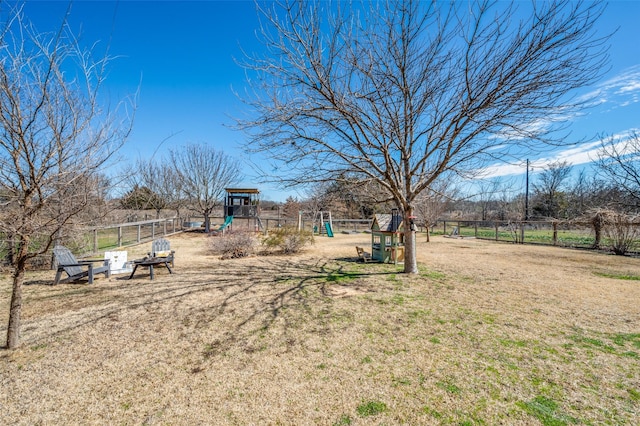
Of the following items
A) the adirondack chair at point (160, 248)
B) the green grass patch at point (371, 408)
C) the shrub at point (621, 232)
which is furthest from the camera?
the shrub at point (621, 232)

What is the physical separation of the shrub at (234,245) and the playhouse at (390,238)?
4.62 meters

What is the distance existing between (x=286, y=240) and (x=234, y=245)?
6.68 ft

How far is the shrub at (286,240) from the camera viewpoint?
1068 centimetres

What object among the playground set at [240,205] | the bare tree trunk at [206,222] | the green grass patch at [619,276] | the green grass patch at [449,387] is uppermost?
the playground set at [240,205]

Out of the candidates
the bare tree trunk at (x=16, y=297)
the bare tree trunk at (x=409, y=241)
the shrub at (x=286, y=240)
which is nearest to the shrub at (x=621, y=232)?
the bare tree trunk at (x=409, y=241)

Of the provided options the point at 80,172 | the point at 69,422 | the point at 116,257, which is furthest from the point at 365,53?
the point at 116,257

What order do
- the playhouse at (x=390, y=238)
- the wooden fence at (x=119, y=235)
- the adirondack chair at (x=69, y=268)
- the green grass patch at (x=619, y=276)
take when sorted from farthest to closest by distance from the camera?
the wooden fence at (x=119, y=235) → the playhouse at (x=390, y=238) → the green grass patch at (x=619, y=276) → the adirondack chair at (x=69, y=268)

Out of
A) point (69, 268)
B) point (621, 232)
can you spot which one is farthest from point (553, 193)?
point (69, 268)

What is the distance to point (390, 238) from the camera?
29.9ft

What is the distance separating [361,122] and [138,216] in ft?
66.5

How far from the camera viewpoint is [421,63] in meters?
6.13

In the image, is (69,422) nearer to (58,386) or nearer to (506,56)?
(58,386)

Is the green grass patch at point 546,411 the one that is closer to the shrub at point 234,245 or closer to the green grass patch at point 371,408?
the green grass patch at point 371,408

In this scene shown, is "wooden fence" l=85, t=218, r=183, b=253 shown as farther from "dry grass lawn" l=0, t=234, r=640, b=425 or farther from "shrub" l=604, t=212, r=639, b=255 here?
"shrub" l=604, t=212, r=639, b=255
